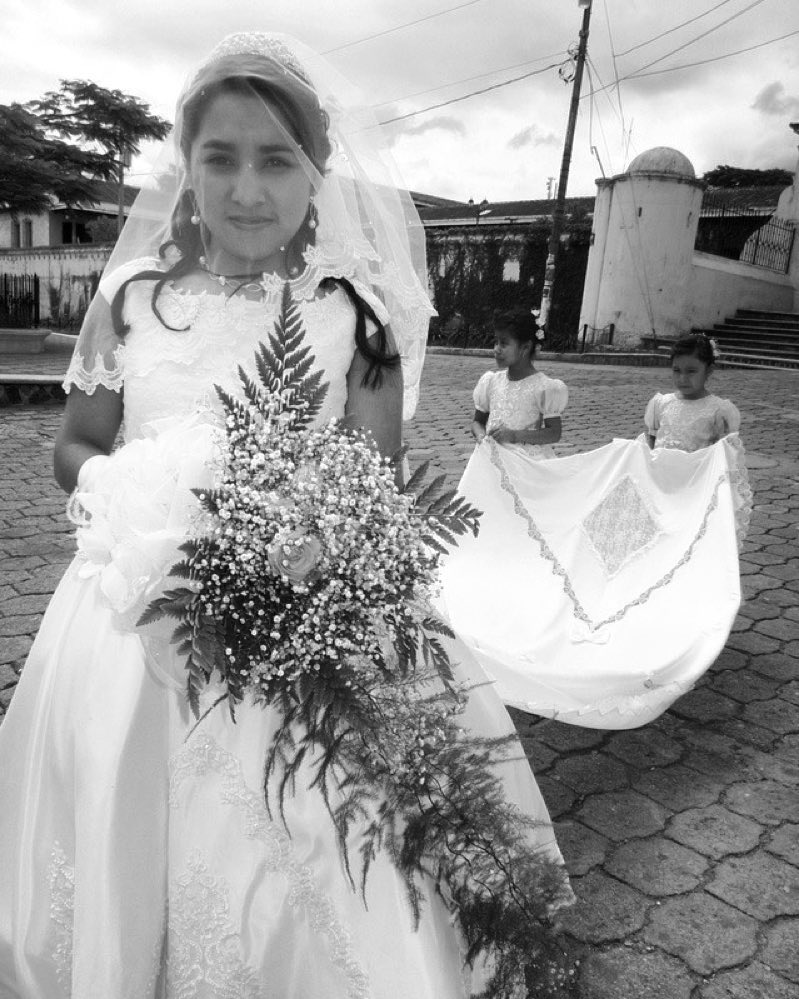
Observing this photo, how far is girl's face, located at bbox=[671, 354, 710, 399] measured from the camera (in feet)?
15.6

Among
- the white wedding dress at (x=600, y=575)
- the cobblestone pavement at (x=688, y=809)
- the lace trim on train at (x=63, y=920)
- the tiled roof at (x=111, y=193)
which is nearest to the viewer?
the lace trim on train at (x=63, y=920)

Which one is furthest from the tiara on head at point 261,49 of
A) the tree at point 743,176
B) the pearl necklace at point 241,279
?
the tree at point 743,176

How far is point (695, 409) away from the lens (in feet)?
15.9

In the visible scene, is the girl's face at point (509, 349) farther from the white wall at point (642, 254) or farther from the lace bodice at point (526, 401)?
the white wall at point (642, 254)

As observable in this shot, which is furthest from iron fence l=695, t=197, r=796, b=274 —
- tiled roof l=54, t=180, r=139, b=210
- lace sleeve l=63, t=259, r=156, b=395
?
lace sleeve l=63, t=259, r=156, b=395

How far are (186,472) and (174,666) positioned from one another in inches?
15.0

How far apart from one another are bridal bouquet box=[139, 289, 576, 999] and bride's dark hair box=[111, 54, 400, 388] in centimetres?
47

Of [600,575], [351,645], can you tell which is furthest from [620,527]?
[351,645]

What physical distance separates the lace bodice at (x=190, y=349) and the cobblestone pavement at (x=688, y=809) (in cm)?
175

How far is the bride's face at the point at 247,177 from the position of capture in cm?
190

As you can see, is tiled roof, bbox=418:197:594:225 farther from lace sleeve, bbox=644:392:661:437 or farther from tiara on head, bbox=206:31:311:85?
tiara on head, bbox=206:31:311:85

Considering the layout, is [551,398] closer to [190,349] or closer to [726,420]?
[726,420]

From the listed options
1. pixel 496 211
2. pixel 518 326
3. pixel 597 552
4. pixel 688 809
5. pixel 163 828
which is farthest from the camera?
pixel 496 211

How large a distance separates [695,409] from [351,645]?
13.1 ft
